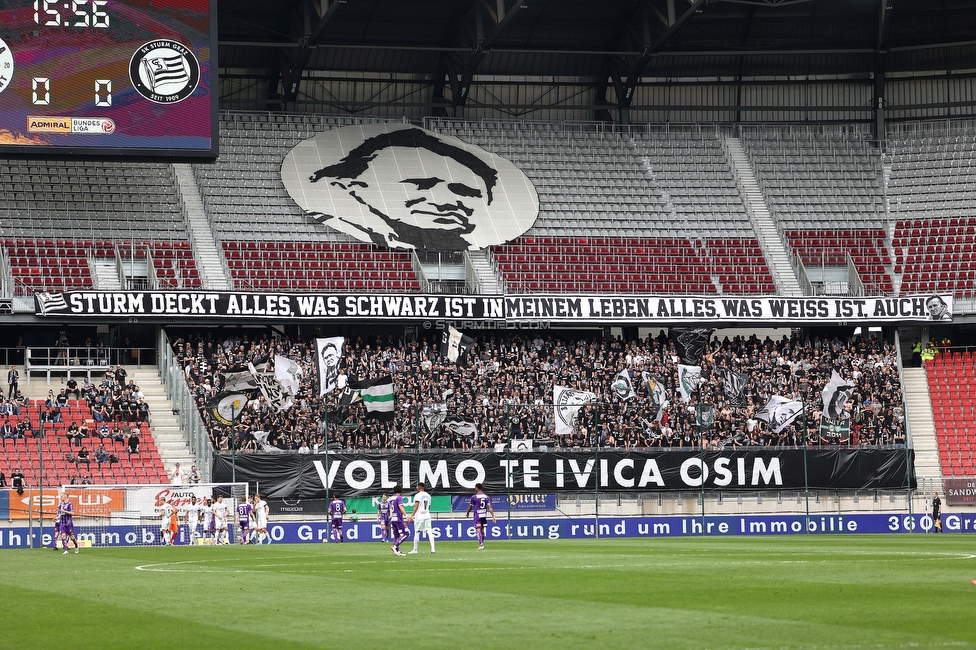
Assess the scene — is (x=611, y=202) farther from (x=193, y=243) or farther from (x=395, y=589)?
(x=395, y=589)

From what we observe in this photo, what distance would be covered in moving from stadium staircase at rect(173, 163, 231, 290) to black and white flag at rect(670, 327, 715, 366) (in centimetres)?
1842

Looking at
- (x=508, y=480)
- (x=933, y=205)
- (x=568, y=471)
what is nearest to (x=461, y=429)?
(x=508, y=480)

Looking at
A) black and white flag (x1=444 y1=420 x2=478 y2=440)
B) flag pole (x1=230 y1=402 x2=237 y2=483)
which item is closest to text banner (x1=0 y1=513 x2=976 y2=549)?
flag pole (x1=230 y1=402 x2=237 y2=483)

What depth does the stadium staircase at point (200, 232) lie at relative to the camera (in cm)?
5244

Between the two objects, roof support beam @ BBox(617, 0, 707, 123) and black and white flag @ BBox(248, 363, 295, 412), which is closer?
black and white flag @ BBox(248, 363, 295, 412)


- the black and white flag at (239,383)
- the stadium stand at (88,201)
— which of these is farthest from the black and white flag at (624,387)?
the stadium stand at (88,201)

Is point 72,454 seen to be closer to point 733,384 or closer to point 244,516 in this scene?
point 244,516

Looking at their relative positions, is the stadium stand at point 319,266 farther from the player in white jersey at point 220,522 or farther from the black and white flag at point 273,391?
the player in white jersey at point 220,522

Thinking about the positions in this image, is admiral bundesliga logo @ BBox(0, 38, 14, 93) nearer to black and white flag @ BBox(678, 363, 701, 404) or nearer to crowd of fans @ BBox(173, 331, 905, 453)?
crowd of fans @ BBox(173, 331, 905, 453)

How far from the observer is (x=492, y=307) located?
51562mm

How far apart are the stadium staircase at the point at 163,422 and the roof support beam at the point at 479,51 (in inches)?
784

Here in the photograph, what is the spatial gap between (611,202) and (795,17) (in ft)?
42.8

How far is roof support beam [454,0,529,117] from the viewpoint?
175 ft

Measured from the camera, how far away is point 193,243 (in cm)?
5359
